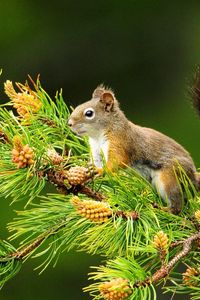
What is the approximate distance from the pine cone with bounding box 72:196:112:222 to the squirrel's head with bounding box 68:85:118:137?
0.64m

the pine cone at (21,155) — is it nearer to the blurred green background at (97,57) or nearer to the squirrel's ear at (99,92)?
the squirrel's ear at (99,92)

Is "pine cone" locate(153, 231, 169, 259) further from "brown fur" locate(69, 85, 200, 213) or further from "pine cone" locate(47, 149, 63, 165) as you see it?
"brown fur" locate(69, 85, 200, 213)

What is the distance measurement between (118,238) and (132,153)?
547mm

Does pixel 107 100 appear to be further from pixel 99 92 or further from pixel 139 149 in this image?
pixel 139 149

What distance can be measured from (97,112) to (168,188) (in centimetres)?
36

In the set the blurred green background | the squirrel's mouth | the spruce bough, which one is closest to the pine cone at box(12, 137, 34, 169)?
the spruce bough

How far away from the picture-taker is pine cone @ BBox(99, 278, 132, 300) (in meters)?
1.30

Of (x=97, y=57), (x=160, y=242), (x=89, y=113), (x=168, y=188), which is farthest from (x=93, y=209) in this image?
(x=97, y=57)

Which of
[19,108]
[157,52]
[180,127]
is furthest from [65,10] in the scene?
[19,108]

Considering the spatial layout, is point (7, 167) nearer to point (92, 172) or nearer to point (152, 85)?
point (92, 172)

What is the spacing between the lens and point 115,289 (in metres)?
1.30

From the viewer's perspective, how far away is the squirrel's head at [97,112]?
2.12 m

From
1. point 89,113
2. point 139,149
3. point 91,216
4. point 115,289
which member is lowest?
point 115,289

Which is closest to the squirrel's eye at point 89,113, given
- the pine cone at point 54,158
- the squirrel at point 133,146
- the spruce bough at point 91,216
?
the squirrel at point 133,146
